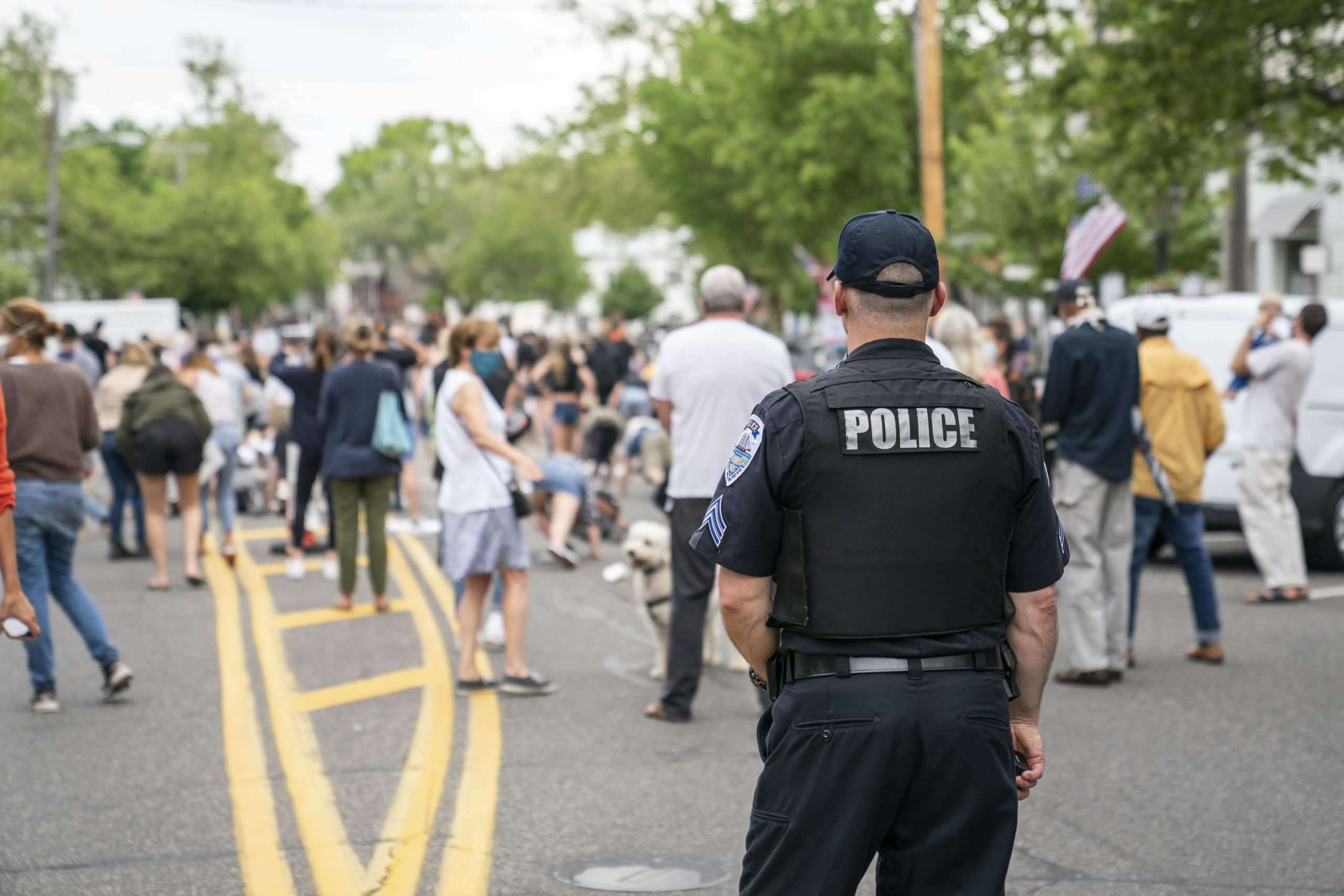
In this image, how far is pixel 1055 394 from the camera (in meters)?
7.62

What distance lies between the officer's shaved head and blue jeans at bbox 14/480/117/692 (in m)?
5.30

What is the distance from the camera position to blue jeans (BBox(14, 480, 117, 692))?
6918 millimetres

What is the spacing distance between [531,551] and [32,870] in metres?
8.33

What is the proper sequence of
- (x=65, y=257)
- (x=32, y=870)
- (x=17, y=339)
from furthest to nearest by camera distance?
(x=65, y=257) → (x=17, y=339) → (x=32, y=870)

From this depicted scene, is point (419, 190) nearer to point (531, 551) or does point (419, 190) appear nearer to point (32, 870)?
point (531, 551)

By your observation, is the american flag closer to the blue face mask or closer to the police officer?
the blue face mask

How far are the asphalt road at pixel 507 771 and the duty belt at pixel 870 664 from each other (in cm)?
208

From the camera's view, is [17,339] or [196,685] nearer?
[17,339]

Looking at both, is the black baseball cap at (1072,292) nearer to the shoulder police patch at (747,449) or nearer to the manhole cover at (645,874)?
the manhole cover at (645,874)

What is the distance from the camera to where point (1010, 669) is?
2975mm

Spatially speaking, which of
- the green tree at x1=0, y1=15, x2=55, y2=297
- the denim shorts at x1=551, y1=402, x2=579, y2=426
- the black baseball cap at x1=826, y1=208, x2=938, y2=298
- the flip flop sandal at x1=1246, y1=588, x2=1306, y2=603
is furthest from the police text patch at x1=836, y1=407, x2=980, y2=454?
the green tree at x1=0, y1=15, x2=55, y2=297

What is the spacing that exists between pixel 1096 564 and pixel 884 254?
5.19m

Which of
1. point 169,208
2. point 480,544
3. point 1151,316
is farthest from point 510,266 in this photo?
point 480,544

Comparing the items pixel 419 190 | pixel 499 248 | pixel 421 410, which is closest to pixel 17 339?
pixel 421 410
